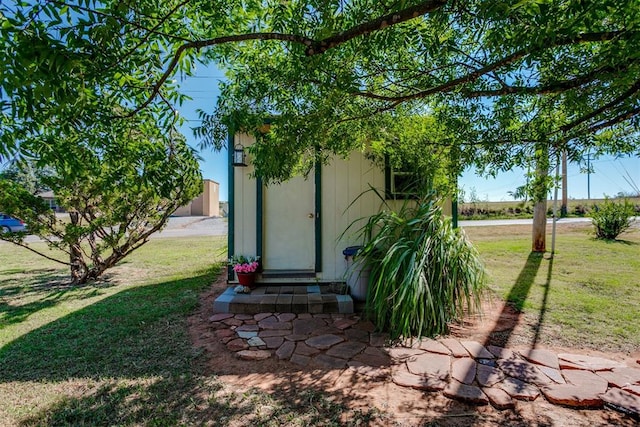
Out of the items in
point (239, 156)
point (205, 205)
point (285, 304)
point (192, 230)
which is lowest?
point (285, 304)

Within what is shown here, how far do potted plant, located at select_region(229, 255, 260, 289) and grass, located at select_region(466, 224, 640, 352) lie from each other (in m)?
3.25

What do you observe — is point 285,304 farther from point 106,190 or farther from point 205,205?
point 205,205

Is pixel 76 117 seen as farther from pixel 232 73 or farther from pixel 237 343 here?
pixel 237 343

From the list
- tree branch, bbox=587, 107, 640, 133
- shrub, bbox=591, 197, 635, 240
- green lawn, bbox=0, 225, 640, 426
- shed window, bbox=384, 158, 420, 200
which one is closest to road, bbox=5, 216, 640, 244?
shrub, bbox=591, 197, 635, 240

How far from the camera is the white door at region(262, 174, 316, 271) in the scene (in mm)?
4855

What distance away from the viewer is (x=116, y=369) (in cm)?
250

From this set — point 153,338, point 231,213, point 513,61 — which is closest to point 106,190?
point 231,213

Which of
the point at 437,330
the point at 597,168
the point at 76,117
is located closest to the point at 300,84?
the point at 76,117

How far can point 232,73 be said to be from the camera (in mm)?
3127

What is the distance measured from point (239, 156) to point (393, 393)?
3.54 meters

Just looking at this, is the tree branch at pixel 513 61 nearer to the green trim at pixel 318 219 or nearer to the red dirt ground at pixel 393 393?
the red dirt ground at pixel 393 393

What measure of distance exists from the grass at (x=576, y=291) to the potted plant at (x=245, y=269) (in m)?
3.25

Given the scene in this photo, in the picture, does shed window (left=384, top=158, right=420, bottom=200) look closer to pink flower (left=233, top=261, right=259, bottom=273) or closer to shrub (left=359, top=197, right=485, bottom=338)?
shrub (left=359, top=197, right=485, bottom=338)

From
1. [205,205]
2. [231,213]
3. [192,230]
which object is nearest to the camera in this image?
[231,213]
